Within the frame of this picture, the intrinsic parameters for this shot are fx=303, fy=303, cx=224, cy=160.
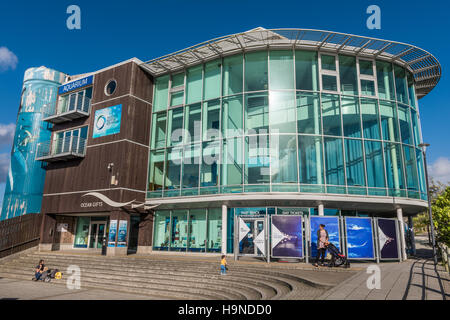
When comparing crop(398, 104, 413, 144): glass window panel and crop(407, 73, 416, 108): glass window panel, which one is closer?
crop(398, 104, 413, 144): glass window panel

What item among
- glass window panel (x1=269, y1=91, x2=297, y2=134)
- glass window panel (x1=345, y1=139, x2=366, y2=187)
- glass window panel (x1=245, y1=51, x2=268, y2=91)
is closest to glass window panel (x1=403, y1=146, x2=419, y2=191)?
glass window panel (x1=345, y1=139, x2=366, y2=187)

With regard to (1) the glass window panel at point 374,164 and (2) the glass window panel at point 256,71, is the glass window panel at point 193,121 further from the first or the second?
(1) the glass window panel at point 374,164

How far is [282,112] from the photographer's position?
20125 millimetres

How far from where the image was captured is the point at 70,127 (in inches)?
1037

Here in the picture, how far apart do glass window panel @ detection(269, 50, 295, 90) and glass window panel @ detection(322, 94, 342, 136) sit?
2.50m

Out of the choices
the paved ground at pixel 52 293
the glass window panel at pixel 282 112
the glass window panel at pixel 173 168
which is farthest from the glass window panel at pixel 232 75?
the paved ground at pixel 52 293

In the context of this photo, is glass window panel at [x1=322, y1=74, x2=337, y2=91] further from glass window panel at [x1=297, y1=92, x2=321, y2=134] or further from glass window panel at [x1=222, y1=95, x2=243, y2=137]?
glass window panel at [x1=222, y1=95, x2=243, y2=137]

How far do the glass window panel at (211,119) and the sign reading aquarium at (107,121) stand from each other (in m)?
6.79

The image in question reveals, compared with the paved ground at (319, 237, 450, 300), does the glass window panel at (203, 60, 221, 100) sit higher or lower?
higher

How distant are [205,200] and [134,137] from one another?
7.84m

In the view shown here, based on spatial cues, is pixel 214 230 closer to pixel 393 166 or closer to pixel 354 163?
pixel 354 163

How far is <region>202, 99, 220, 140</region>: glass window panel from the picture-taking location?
2153cm

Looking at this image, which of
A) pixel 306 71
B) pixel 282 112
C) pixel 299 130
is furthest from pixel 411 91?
pixel 282 112
